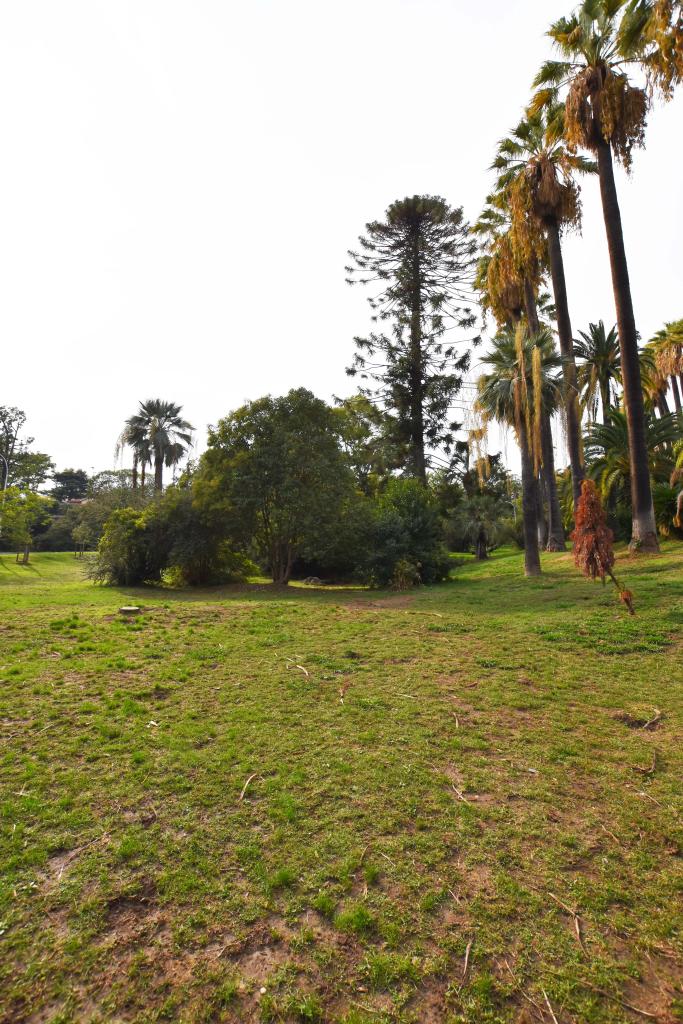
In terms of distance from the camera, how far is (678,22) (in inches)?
368

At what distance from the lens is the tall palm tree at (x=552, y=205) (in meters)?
18.9

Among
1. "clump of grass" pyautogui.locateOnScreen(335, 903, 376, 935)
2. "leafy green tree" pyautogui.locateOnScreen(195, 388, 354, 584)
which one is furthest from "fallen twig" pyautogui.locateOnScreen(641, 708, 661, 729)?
"leafy green tree" pyautogui.locateOnScreen(195, 388, 354, 584)

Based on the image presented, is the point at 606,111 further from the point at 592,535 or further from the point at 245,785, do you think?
the point at 245,785

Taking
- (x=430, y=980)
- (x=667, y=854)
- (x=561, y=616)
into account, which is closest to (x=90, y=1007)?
(x=430, y=980)

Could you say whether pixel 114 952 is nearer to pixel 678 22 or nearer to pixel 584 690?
pixel 584 690

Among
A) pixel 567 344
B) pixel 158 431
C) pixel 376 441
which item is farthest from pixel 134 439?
pixel 567 344

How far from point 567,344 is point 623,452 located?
16.8ft

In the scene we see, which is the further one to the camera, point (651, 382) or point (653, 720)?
point (651, 382)

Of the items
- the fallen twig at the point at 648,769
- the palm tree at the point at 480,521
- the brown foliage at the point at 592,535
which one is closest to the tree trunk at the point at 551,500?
the palm tree at the point at 480,521

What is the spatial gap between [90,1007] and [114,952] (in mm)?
294

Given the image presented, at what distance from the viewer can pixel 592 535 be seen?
31.9ft

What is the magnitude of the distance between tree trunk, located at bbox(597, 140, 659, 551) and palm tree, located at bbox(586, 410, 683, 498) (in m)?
5.41

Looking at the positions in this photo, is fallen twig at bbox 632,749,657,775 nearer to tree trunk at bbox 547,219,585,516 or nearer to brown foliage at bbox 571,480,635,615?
brown foliage at bbox 571,480,635,615

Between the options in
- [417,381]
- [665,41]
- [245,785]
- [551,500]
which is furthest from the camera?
[417,381]
